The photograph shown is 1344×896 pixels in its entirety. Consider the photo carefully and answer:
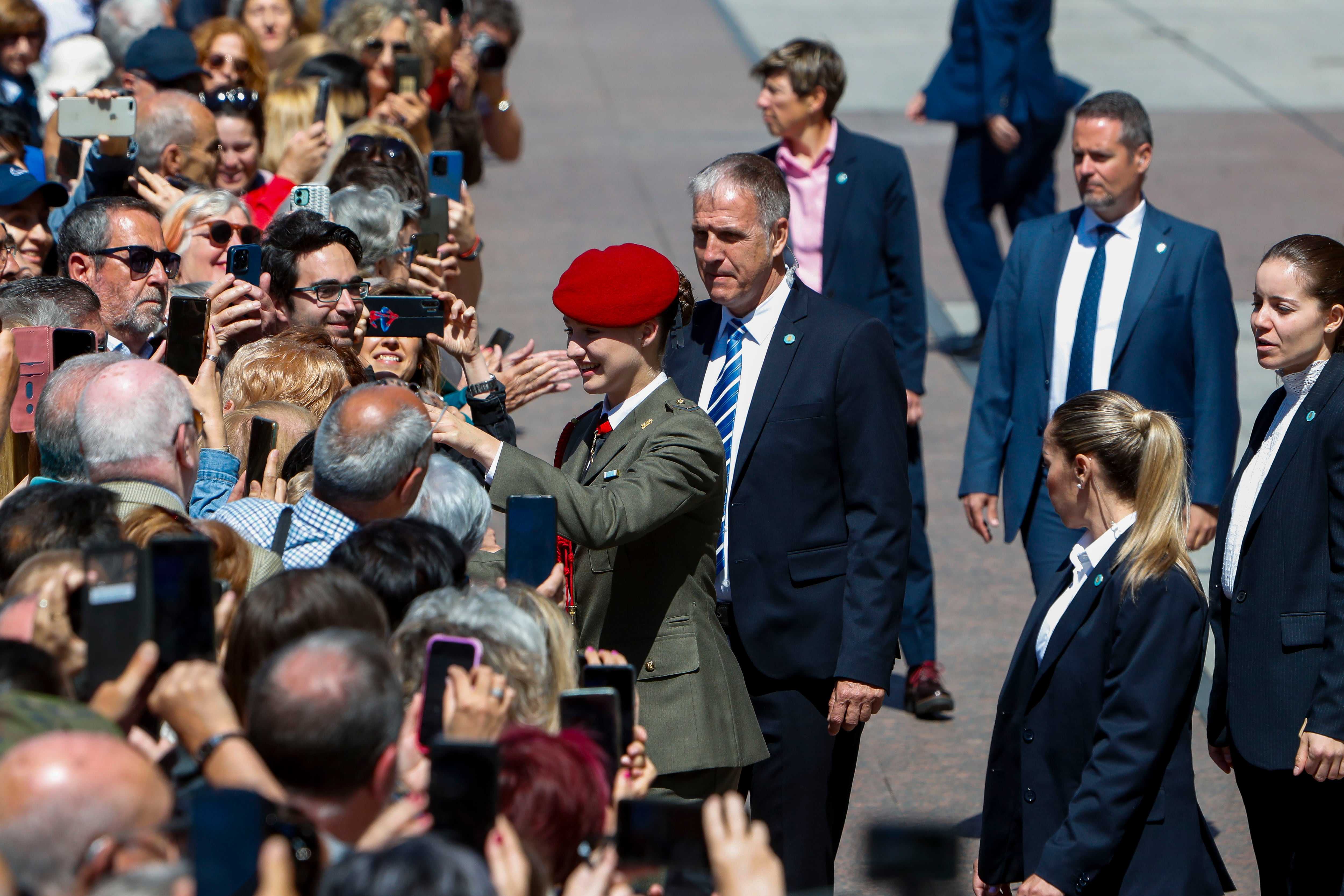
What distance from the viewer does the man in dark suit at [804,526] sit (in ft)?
12.9

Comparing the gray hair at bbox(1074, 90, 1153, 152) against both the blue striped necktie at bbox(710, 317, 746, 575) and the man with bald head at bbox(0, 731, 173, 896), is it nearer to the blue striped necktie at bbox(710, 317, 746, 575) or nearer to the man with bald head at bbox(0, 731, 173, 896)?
the blue striped necktie at bbox(710, 317, 746, 575)

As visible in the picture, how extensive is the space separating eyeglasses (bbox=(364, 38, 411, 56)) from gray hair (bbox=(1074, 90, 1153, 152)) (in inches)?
149

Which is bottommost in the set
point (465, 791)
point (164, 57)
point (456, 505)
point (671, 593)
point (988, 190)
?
point (671, 593)

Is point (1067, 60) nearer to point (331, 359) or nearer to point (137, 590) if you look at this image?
point (331, 359)

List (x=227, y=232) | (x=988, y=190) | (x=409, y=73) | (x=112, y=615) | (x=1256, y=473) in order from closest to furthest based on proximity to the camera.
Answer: (x=112, y=615), (x=1256, y=473), (x=227, y=232), (x=409, y=73), (x=988, y=190)

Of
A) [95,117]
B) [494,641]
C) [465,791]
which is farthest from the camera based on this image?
[95,117]

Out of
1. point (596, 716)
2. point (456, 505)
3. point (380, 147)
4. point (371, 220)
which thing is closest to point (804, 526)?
point (456, 505)

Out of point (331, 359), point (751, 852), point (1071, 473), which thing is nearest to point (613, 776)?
point (751, 852)

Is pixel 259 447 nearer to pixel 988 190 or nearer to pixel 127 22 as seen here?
pixel 127 22

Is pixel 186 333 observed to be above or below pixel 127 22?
below

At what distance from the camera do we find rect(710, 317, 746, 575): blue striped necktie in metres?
4.01

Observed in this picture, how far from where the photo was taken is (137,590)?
246cm

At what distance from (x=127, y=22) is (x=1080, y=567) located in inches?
260

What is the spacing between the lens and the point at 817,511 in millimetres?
3967
